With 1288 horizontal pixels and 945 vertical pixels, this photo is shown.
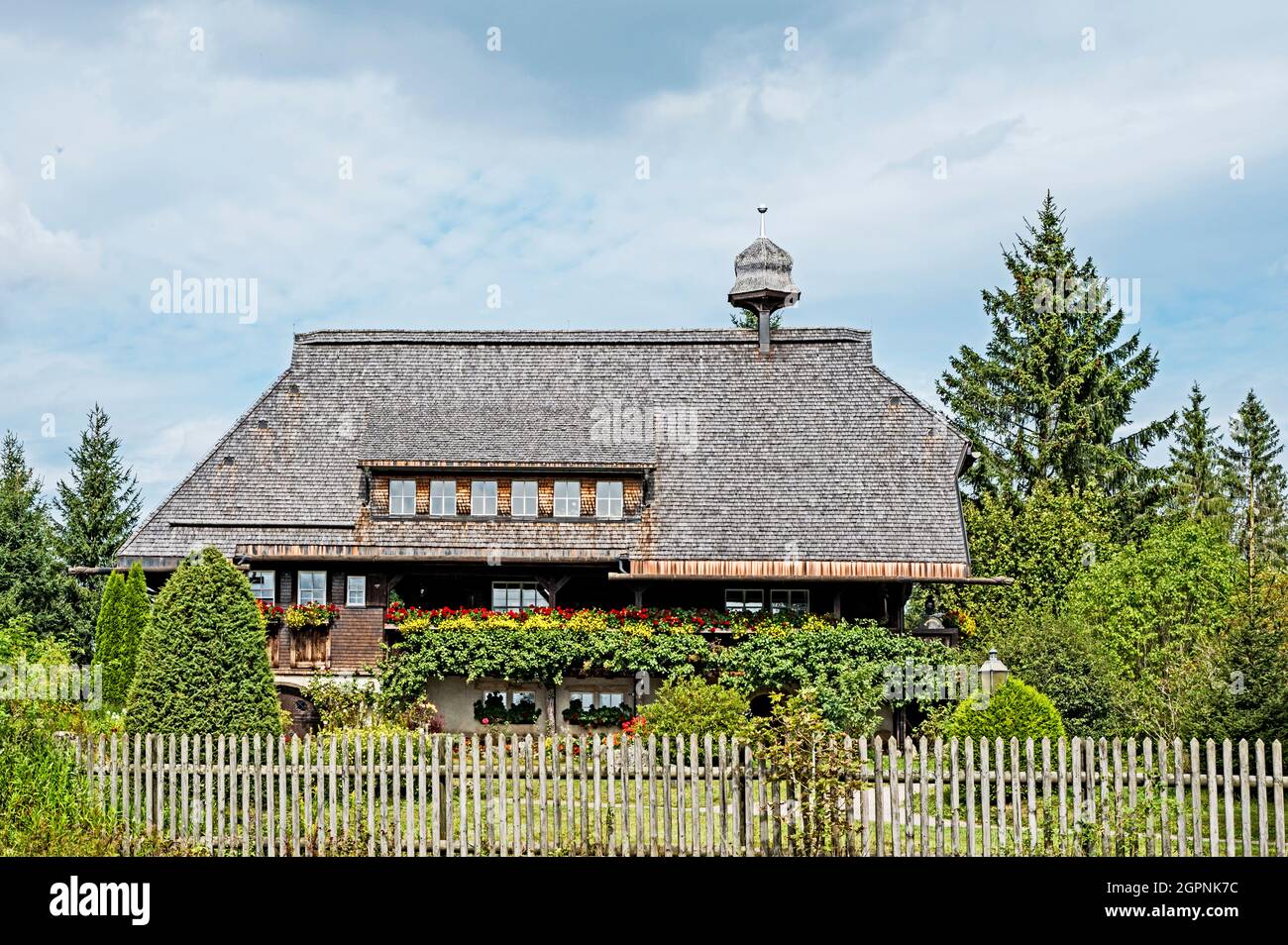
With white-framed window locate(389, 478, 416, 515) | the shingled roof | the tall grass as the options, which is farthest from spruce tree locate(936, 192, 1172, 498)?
the tall grass

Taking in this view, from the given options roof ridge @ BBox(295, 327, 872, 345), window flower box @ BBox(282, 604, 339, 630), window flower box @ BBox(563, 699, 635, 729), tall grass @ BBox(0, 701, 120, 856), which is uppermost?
roof ridge @ BBox(295, 327, 872, 345)

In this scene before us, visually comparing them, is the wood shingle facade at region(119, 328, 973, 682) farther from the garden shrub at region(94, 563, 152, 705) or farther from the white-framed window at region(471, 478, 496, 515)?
the garden shrub at region(94, 563, 152, 705)

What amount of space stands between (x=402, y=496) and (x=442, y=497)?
0.84 metres

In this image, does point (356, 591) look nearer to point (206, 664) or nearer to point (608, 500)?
point (608, 500)

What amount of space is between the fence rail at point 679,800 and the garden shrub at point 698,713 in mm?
4101

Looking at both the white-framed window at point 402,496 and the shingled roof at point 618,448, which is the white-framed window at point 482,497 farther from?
the white-framed window at point 402,496

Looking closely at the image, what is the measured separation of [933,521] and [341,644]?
12.3 meters

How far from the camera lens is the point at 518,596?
26.3 meters

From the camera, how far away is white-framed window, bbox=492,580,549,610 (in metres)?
26.2

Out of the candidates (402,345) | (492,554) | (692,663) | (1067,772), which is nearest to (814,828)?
(1067,772)

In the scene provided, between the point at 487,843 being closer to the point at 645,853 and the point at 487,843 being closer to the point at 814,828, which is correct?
the point at 645,853

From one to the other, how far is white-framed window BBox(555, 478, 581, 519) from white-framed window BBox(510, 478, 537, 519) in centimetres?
49

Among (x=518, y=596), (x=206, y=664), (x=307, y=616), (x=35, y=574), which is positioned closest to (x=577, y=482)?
(x=518, y=596)

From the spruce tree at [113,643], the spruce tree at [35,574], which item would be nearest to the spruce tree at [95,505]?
the spruce tree at [35,574]
